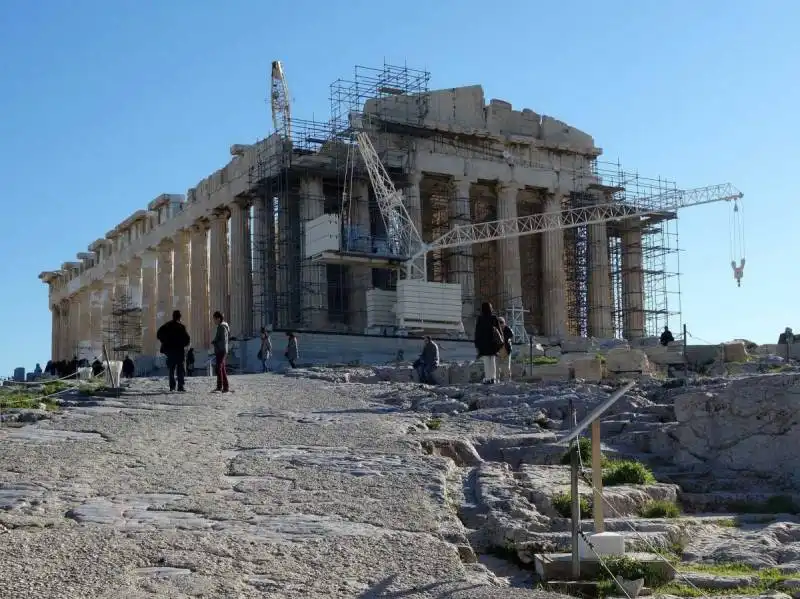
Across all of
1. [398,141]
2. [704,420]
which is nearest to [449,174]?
[398,141]

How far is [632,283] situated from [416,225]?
40.9 feet

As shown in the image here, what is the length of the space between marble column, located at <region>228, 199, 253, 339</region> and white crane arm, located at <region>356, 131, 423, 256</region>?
20.3ft

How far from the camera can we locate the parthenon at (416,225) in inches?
1868

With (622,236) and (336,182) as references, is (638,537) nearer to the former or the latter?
(336,182)

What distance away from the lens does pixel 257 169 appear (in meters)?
47.8

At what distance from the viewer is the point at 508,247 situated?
167 feet

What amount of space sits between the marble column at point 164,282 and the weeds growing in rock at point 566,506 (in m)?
50.0

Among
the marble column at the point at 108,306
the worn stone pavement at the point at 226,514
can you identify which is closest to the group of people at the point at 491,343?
the worn stone pavement at the point at 226,514

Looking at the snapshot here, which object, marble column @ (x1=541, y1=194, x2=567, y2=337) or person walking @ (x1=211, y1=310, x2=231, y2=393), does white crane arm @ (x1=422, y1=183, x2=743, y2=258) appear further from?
person walking @ (x1=211, y1=310, x2=231, y2=393)

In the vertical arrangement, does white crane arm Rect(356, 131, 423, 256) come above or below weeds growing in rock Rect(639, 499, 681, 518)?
above

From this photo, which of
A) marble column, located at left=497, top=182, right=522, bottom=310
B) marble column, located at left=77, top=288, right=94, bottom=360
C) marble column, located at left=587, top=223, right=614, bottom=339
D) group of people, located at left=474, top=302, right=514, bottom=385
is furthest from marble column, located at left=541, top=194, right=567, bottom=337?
marble column, located at left=77, top=288, right=94, bottom=360

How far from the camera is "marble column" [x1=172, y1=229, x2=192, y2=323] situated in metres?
56.8

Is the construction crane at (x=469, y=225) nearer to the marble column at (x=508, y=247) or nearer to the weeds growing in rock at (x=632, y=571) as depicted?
the marble column at (x=508, y=247)

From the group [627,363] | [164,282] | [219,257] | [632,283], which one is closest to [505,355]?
[627,363]
